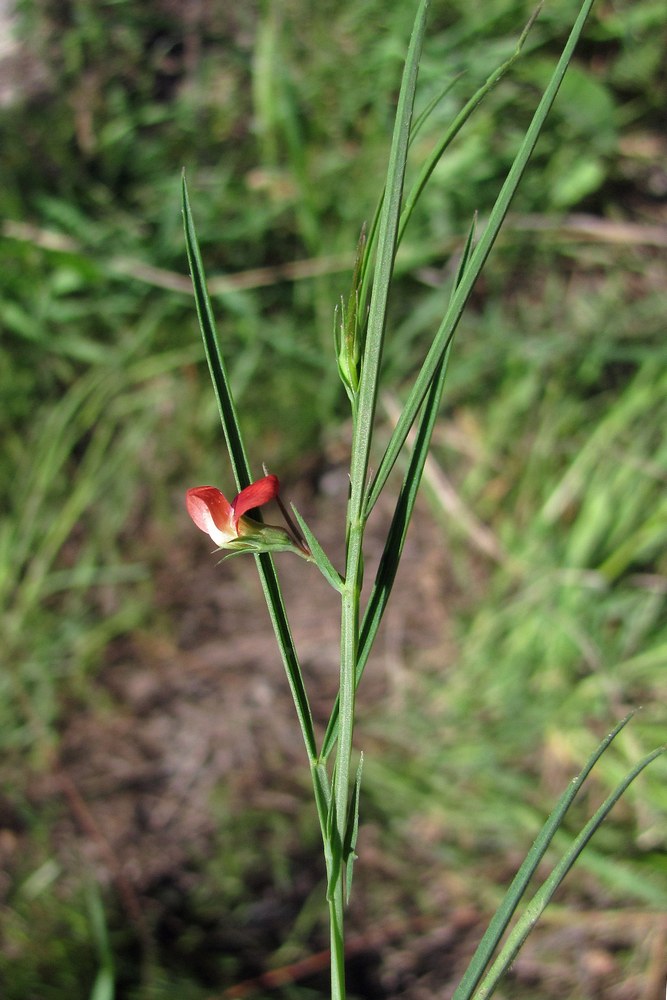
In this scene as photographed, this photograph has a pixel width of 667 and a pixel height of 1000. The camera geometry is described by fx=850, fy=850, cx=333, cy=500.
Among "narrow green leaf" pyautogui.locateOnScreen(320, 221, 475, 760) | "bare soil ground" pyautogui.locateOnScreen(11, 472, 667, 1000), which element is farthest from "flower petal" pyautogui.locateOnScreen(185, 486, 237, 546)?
"bare soil ground" pyautogui.locateOnScreen(11, 472, 667, 1000)

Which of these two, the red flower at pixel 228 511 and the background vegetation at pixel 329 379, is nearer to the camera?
the red flower at pixel 228 511

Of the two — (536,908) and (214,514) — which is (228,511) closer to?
(214,514)

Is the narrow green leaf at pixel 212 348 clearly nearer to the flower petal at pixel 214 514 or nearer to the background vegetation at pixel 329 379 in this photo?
the flower petal at pixel 214 514

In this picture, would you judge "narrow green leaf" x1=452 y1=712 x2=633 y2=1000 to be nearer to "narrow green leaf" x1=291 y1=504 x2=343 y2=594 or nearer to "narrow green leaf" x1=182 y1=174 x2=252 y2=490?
"narrow green leaf" x1=291 y1=504 x2=343 y2=594

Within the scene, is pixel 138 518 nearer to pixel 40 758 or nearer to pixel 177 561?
pixel 177 561

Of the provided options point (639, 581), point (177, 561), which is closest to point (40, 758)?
point (177, 561)

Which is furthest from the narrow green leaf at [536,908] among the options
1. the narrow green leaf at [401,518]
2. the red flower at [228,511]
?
the red flower at [228,511]
